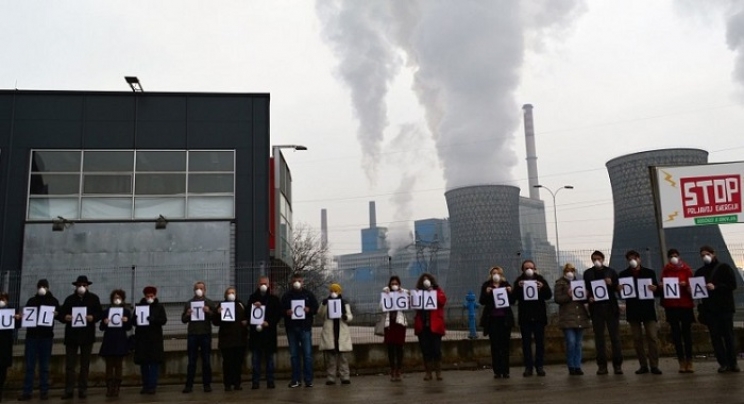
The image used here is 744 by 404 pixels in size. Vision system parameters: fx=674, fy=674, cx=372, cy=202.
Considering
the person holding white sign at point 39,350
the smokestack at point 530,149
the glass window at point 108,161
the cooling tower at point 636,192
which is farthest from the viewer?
the smokestack at point 530,149

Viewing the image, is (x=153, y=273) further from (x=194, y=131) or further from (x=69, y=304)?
(x=69, y=304)

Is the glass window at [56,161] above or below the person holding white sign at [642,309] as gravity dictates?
above

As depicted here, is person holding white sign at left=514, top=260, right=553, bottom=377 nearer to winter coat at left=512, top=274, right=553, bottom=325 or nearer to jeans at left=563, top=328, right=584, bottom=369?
winter coat at left=512, top=274, right=553, bottom=325

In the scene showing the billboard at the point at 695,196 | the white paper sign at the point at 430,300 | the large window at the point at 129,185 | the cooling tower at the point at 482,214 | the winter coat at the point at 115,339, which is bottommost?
the winter coat at the point at 115,339

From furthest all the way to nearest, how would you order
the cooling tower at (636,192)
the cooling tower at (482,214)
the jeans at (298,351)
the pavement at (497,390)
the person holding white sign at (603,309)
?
1. the cooling tower at (482,214)
2. the cooling tower at (636,192)
3. the jeans at (298,351)
4. the person holding white sign at (603,309)
5. the pavement at (497,390)

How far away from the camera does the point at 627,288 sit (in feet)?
34.7

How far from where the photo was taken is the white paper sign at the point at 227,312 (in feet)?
35.3

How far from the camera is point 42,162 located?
23.0 m

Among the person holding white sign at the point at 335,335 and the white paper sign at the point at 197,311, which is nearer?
the white paper sign at the point at 197,311

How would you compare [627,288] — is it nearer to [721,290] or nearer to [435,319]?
[721,290]

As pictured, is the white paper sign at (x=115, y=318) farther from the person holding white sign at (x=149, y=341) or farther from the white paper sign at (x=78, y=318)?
the white paper sign at (x=78, y=318)

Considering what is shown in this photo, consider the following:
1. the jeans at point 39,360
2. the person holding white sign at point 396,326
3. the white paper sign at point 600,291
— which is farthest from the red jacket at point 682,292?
the jeans at point 39,360

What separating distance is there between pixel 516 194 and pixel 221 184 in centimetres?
6582

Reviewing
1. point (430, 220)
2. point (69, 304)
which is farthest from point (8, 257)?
point (430, 220)
